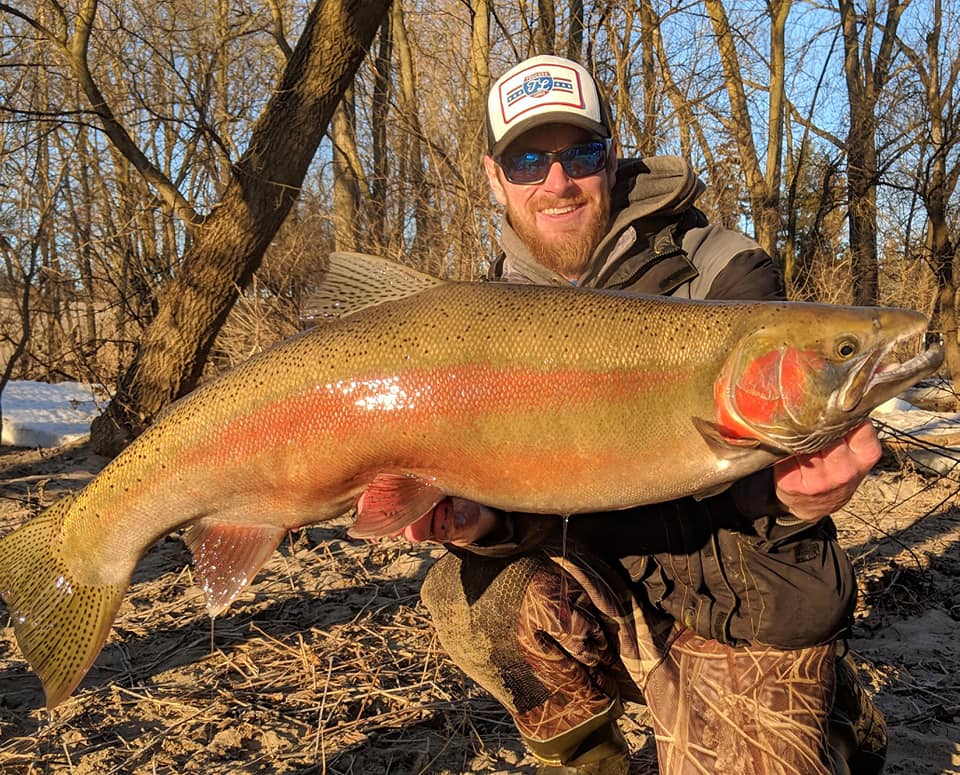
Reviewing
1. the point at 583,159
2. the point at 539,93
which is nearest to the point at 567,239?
the point at 583,159

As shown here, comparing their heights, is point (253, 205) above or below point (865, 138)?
below

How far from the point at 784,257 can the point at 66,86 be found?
8.27m

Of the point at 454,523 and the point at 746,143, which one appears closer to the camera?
the point at 454,523

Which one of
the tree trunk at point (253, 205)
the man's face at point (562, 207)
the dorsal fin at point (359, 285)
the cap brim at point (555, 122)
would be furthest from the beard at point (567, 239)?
the tree trunk at point (253, 205)

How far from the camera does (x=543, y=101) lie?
3020 millimetres

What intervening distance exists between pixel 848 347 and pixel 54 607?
233 centimetres

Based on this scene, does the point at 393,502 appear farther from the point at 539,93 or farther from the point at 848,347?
the point at 539,93

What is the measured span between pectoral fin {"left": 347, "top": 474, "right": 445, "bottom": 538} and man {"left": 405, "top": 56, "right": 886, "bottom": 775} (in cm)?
20

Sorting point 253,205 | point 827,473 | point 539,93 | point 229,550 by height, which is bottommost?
point 229,550

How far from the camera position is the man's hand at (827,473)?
1.97 m

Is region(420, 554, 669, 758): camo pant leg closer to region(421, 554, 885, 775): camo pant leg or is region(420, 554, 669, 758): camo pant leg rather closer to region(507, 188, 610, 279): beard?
region(421, 554, 885, 775): camo pant leg

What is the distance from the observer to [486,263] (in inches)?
265

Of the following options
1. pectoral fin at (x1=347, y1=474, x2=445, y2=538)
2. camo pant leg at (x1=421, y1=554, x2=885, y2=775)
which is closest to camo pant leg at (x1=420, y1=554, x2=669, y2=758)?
camo pant leg at (x1=421, y1=554, x2=885, y2=775)

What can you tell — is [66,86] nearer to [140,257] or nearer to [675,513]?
[140,257]
